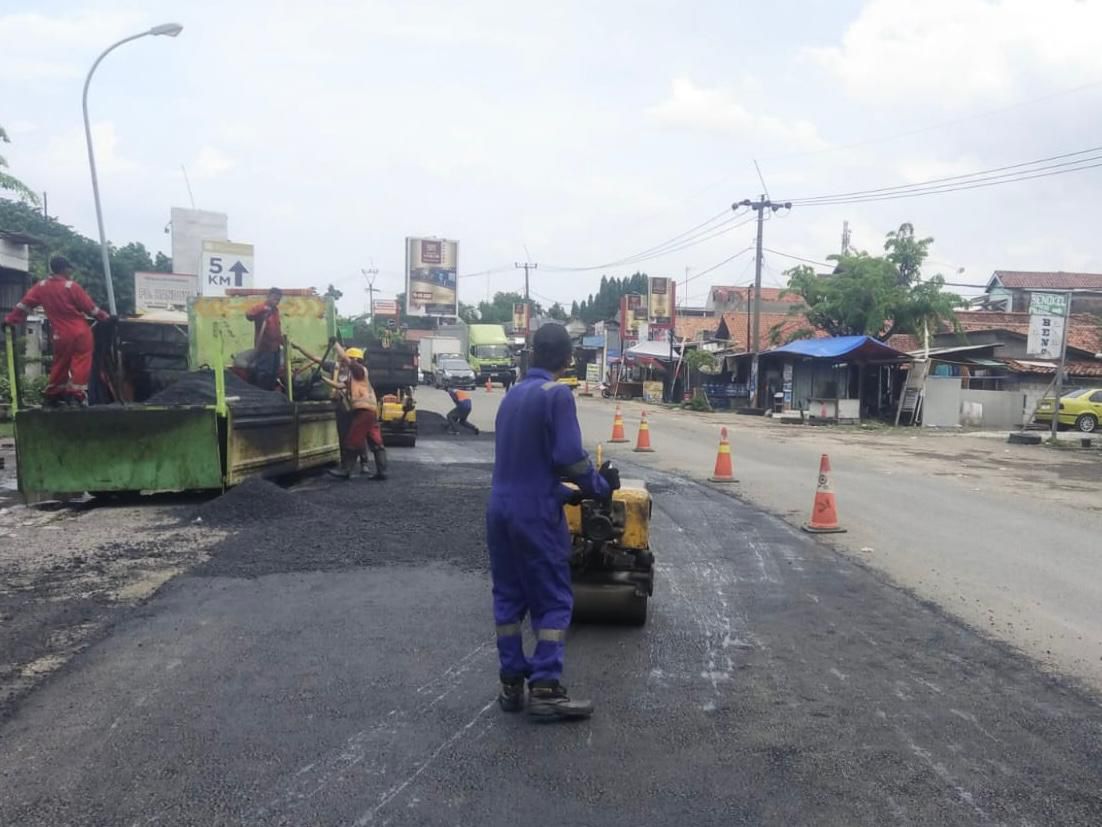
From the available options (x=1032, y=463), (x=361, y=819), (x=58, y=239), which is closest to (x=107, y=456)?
(x=361, y=819)

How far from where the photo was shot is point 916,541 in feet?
30.1

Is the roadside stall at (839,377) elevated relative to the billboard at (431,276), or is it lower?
lower

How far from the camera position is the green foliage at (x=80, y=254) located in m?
38.8

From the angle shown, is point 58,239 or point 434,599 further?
point 58,239

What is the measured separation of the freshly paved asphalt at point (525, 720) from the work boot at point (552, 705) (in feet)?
0.18

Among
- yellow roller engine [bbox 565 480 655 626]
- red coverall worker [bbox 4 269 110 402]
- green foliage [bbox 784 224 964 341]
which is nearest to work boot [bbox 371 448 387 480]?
red coverall worker [bbox 4 269 110 402]

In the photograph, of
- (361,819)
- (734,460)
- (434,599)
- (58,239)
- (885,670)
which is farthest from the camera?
(58,239)

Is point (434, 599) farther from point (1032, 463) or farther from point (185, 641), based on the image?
point (1032, 463)

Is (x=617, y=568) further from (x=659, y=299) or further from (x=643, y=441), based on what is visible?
(x=659, y=299)

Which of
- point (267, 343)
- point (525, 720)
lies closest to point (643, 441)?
point (267, 343)

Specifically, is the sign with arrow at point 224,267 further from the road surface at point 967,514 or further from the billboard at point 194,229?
the road surface at point 967,514

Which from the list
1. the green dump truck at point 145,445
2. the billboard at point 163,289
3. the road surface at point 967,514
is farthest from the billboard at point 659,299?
the green dump truck at point 145,445

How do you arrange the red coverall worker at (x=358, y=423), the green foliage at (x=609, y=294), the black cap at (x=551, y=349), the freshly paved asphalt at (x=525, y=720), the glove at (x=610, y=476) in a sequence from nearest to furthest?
1. the freshly paved asphalt at (x=525, y=720)
2. the black cap at (x=551, y=349)
3. the glove at (x=610, y=476)
4. the red coverall worker at (x=358, y=423)
5. the green foliage at (x=609, y=294)

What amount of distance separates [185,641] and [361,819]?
247cm
